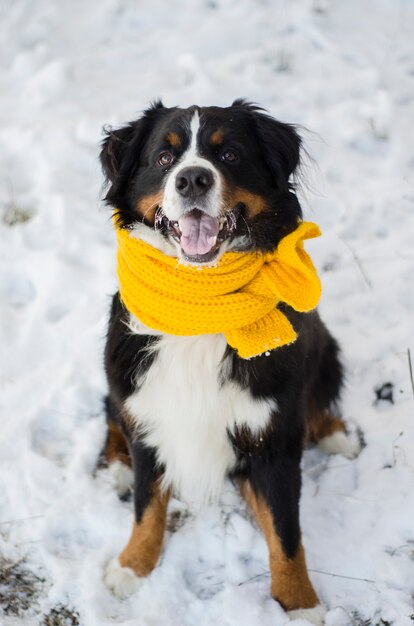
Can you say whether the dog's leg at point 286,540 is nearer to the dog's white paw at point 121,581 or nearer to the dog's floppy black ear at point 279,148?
the dog's white paw at point 121,581

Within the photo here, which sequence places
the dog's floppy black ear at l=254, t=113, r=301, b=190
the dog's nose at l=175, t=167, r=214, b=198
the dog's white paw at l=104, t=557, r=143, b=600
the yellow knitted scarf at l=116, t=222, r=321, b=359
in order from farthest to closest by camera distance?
1. the dog's white paw at l=104, t=557, r=143, b=600
2. the dog's floppy black ear at l=254, t=113, r=301, b=190
3. the yellow knitted scarf at l=116, t=222, r=321, b=359
4. the dog's nose at l=175, t=167, r=214, b=198

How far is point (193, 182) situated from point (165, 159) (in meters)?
0.33

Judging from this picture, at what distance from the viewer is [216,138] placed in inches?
105

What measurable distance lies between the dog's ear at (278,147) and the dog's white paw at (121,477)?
1560mm

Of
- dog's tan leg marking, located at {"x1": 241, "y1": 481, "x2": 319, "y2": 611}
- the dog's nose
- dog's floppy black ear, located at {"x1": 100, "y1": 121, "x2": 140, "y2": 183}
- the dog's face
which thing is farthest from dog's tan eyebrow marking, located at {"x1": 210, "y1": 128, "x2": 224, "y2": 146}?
dog's tan leg marking, located at {"x1": 241, "y1": 481, "x2": 319, "y2": 611}

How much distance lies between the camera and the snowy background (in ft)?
9.50

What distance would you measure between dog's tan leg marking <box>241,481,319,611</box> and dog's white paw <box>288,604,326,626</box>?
17 mm

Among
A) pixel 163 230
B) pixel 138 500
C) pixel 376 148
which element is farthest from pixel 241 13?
pixel 138 500

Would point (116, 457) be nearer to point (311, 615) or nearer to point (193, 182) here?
point (311, 615)

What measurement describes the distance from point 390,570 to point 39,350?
7.22ft

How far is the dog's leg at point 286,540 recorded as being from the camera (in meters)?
2.75

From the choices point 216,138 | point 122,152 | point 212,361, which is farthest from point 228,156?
point 212,361

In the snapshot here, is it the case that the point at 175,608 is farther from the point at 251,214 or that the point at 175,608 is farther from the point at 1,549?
the point at 251,214

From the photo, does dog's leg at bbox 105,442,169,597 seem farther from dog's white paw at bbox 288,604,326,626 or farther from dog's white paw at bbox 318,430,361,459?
dog's white paw at bbox 318,430,361,459
